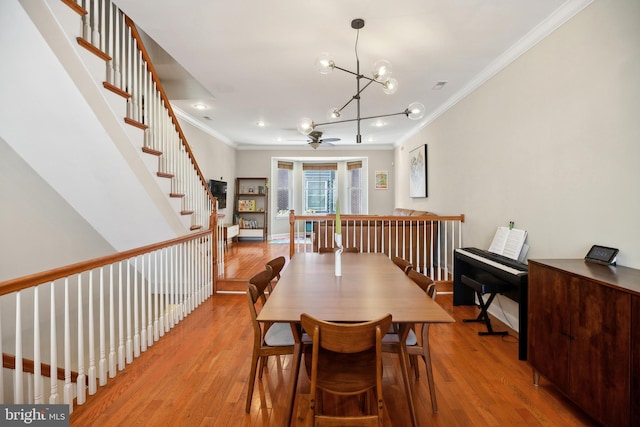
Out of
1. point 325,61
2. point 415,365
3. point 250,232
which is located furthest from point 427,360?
point 250,232

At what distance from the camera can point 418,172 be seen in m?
6.00

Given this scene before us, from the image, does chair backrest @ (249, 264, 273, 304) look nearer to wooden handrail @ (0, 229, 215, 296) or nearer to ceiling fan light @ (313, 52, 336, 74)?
wooden handrail @ (0, 229, 215, 296)

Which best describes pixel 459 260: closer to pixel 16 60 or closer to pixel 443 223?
pixel 443 223

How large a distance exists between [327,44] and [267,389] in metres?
3.05

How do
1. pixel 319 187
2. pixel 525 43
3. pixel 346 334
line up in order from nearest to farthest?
1. pixel 346 334
2. pixel 525 43
3. pixel 319 187

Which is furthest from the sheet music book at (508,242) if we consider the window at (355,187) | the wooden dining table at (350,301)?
the window at (355,187)

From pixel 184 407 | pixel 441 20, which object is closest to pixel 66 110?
pixel 184 407

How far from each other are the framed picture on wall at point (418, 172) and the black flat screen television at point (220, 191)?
14.1 feet

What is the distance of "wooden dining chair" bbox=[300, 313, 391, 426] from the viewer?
1306 millimetres

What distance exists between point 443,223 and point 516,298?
2.16 meters

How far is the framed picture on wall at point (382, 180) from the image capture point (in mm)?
8352

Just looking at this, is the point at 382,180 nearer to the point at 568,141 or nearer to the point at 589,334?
the point at 568,141

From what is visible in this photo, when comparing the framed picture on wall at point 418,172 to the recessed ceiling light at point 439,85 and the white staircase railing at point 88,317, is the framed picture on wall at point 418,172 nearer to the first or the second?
the recessed ceiling light at point 439,85

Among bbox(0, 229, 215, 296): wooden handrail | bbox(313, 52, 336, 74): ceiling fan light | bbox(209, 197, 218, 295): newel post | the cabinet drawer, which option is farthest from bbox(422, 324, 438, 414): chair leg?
the cabinet drawer
